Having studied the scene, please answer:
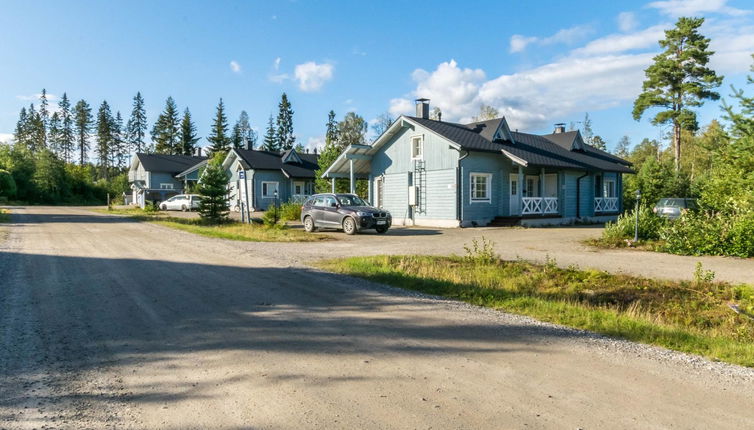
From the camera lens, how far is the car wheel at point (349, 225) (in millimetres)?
19641

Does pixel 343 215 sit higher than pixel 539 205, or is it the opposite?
pixel 539 205

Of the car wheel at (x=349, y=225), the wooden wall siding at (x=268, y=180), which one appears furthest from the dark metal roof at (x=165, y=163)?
the car wheel at (x=349, y=225)

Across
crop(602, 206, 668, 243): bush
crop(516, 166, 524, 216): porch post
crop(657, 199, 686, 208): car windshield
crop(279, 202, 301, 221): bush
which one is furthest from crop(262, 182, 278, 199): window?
crop(602, 206, 668, 243): bush

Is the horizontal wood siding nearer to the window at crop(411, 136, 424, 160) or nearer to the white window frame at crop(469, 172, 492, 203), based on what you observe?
the white window frame at crop(469, 172, 492, 203)

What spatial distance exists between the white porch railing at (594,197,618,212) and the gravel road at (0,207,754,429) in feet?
88.7

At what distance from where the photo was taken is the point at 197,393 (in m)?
3.80

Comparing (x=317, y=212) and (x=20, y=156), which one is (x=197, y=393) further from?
(x=20, y=156)

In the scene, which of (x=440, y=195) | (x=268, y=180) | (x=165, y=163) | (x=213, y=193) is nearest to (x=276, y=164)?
(x=268, y=180)

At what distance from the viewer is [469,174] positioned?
80.0 feet

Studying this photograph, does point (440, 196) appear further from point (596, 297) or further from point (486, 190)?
point (596, 297)

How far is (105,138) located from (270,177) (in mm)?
65232

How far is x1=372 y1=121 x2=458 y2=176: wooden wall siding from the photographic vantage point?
80.7 feet

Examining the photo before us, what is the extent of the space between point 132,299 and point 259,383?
13.2 ft

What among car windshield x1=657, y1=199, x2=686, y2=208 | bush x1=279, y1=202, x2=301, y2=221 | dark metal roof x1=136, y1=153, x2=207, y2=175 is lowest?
bush x1=279, y1=202, x2=301, y2=221
